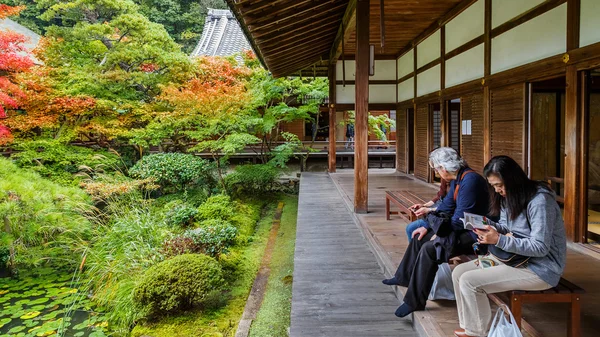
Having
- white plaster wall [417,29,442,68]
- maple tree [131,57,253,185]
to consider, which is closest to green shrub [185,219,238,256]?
maple tree [131,57,253,185]

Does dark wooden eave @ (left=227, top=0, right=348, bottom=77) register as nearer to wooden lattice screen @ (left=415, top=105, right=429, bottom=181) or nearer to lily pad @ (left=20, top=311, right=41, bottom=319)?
wooden lattice screen @ (left=415, top=105, right=429, bottom=181)

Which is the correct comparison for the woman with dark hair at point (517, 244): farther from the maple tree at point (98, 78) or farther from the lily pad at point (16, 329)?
the maple tree at point (98, 78)

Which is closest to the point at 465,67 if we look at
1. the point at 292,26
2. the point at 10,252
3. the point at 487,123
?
the point at 487,123

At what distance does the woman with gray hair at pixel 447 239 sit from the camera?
93.2 inches

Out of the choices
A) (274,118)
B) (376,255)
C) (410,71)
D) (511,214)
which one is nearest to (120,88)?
(274,118)

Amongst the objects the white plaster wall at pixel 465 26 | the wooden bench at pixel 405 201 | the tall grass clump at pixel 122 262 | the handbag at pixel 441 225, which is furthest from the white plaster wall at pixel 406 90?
the handbag at pixel 441 225

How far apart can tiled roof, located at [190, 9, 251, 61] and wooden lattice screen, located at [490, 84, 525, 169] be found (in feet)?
39.6

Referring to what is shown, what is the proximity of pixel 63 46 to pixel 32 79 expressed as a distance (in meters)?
1.49

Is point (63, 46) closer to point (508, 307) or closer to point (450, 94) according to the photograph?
point (450, 94)

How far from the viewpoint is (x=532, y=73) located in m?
4.18

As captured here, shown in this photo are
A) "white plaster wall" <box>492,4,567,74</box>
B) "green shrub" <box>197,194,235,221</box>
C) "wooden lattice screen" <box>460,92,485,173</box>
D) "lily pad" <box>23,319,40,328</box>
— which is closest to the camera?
"white plaster wall" <box>492,4,567,74</box>

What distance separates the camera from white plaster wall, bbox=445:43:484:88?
554 cm

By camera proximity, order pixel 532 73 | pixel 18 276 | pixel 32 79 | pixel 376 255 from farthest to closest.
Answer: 1. pixel 32 79
2. pixel 18 276
3. pixel 532 73
4. pixel 376 255

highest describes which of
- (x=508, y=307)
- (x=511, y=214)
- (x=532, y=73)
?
(x=532, y=73)
